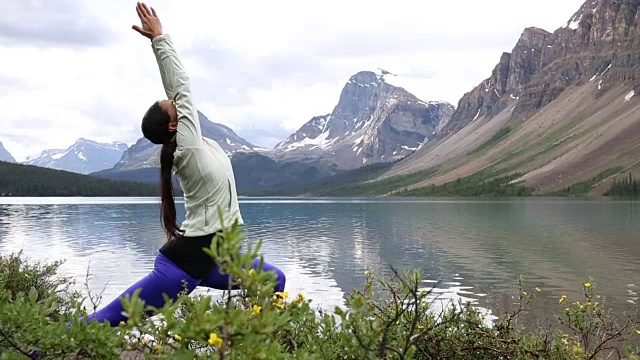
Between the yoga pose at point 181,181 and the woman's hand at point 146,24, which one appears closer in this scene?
the yoga pose at point 181,181

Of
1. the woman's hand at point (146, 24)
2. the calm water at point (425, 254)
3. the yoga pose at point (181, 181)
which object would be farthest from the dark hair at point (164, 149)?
the calm water at point (425, 254)

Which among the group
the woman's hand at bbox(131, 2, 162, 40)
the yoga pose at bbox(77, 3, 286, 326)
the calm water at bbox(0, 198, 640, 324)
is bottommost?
the calm water at bbox(0, 198, 640, 324)

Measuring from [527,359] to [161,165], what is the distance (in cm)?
453

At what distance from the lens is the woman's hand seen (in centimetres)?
558

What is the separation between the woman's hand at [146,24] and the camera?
18.3 feet

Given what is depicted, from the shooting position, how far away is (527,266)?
38219mm

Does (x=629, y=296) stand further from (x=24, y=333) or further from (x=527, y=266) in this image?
(x=24, y=333)

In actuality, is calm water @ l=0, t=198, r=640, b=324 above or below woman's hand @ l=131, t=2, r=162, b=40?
below

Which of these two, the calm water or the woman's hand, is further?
the calm water

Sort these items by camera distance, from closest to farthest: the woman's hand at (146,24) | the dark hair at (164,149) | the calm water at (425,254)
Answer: the dark hair at (164,149), the woman's hand at (146,24), the calm water at (425,254)

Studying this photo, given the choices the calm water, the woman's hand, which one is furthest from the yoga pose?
the calm water

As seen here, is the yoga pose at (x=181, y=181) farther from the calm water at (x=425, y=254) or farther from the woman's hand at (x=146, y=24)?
the calm water at (x=425, y=254)

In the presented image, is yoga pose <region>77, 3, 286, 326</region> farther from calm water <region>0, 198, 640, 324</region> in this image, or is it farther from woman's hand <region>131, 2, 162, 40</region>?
calm water <region>0, 198, 640, 324</region>

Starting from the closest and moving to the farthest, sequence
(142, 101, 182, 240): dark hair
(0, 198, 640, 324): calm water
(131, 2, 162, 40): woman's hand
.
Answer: (142, 101, 182, 240): dark hair → (131, 2, 162, 40): woman's hand → (0, 198, 640, 324): calm water
